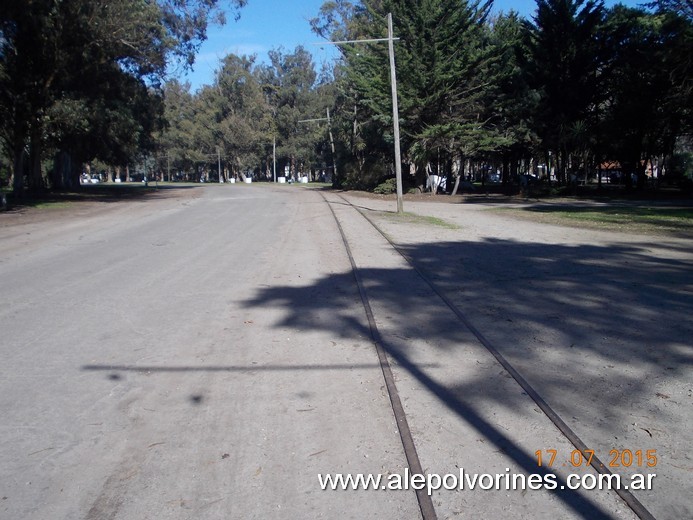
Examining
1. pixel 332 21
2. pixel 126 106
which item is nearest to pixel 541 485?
pixel 126 106

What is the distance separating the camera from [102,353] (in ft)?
20.3

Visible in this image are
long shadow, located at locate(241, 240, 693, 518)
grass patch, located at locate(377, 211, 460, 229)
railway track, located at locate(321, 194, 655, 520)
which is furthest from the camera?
grass patch, located at locate(377, 211, 460, 229)

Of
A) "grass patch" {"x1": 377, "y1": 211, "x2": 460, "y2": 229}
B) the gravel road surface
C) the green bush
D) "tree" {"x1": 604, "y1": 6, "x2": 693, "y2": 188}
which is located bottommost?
the gravel road surface

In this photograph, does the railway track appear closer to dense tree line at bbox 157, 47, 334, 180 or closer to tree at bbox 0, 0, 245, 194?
tree at bbox 0, 0, 245, 194

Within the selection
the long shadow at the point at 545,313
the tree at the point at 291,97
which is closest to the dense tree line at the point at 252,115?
the tree at the point at 291,97

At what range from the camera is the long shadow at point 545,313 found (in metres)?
5.07

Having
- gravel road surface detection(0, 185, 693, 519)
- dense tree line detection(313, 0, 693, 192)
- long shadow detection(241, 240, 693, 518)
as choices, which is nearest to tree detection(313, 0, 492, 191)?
dense tree line detection(313, 0, 693, 192)

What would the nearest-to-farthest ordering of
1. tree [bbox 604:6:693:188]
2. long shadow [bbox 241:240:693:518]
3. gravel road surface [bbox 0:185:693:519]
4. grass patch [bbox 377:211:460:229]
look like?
gravel road surface [bbox 0:185:693:519], long shadow [bbox 241:240:693:518], grass patch [bbox 377:211:460:229], tree [bbox 604:6:693:188]

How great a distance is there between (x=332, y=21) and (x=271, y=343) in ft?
205

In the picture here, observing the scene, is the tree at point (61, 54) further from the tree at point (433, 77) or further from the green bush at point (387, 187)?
the green bush at point (387, 187)

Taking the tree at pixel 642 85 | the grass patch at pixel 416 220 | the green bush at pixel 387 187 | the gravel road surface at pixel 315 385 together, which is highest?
the tree at pixel 642 85

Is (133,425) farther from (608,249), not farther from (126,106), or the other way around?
(126,106)

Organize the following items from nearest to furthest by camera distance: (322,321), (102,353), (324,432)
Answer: (324,432) → (102,353) → (322,321)

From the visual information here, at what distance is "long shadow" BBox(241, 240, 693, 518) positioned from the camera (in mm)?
5074
